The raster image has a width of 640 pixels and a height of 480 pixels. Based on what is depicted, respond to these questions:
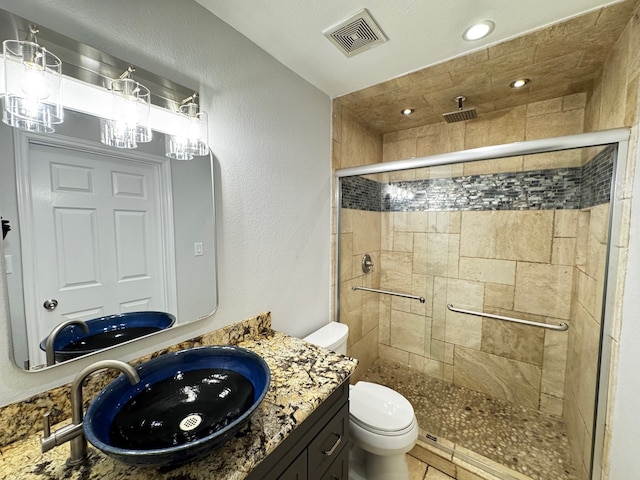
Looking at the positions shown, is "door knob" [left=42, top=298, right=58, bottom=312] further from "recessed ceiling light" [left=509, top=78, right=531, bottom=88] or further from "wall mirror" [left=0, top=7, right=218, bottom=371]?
"recessed ceiling light" [left=509, top=78, right=531, bottom=88]

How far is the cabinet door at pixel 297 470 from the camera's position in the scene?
78 cm

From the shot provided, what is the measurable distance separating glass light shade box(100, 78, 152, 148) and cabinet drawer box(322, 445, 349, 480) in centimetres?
145

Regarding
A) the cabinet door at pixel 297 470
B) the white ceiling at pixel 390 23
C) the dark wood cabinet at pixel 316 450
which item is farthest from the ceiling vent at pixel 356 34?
the cabinet door at pixel 297 470

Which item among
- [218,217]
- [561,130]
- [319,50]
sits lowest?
[218,217]

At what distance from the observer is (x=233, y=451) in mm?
669

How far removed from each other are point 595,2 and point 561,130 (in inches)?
38.4

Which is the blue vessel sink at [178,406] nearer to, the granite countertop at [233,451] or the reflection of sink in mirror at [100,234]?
the granite countertop at [233,451]

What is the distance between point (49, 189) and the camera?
74cm

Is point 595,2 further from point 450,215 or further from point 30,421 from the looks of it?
point 30,421

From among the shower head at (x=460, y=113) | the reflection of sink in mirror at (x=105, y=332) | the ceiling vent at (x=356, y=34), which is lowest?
the reflection of sink in mirror at (x=105, y=332)

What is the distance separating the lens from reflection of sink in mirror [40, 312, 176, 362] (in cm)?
78

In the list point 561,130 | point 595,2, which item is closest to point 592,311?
point 561,130

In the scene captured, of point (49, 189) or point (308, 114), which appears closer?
point (49, 189)

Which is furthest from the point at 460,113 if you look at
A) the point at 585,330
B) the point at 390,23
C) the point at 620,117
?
the point at 585,330
